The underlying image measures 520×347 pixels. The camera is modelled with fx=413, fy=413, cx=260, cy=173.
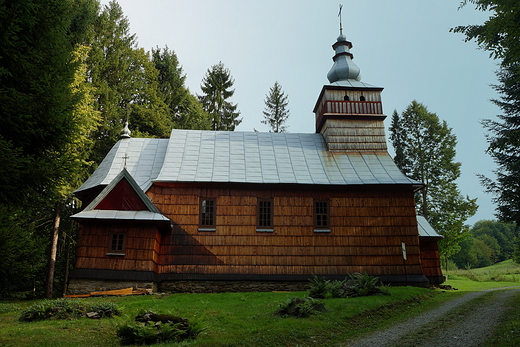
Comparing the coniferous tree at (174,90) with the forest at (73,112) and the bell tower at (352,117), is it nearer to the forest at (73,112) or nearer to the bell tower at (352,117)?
the forest at (73,112)

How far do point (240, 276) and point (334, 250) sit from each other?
4.32 meters

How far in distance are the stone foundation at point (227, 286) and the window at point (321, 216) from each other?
255 centimetres

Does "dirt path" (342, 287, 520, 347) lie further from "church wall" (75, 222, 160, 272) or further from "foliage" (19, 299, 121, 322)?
"church wall" (75, 222, 160, 272)

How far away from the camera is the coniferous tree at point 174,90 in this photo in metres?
36.0

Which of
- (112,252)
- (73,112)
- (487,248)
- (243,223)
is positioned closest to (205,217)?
(243,223)

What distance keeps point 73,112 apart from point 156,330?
11.4m

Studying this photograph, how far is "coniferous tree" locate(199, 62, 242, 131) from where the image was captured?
4134cm

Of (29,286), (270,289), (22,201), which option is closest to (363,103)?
(270,289)

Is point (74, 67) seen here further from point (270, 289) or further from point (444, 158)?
point (444, 158)

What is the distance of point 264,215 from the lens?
61.4ft

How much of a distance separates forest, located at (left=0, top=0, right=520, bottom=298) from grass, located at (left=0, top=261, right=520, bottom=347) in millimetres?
2942

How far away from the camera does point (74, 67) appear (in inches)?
384

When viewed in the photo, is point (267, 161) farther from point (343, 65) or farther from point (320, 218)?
point (343, 65)

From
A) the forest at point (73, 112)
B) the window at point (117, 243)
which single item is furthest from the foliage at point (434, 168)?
the window at point (117, 243)
